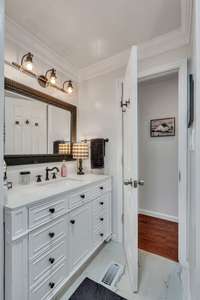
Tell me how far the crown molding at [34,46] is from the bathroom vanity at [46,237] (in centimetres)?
146

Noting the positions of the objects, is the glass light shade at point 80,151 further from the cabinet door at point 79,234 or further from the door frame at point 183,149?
the door frame at point 183,149

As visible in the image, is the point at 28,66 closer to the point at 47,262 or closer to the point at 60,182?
the point at 60,182

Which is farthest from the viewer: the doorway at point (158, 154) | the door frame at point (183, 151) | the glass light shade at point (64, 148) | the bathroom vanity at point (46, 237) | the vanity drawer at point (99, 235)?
the doorway at point (158, 154)

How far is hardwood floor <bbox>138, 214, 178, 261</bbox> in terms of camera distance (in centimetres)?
200

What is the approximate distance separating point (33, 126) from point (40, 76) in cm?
58

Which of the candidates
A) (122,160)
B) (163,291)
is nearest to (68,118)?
(122,160)

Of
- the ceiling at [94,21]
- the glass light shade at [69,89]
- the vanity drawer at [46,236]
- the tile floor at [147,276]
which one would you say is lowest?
the tile floor at [147,276]

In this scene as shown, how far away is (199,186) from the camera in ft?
2.78

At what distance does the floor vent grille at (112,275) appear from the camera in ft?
4.94

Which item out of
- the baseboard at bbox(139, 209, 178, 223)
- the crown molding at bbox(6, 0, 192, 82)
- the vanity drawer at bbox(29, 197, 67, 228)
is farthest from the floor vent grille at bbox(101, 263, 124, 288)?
the crown molding at bbox(6, 0, 192, 82)

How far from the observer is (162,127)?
2.98m

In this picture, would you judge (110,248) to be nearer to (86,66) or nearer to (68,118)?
→ (68,118)

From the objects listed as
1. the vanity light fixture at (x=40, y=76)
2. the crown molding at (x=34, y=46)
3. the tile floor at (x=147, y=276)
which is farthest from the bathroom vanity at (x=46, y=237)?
the crown molding at (x=34, y=46)

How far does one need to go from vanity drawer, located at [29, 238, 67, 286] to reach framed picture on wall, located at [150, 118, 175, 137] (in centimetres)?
241
